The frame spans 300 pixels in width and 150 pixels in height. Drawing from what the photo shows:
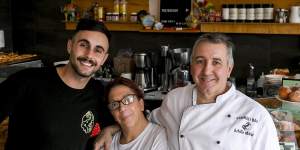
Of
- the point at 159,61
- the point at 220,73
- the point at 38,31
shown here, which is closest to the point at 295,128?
the point at 220,73

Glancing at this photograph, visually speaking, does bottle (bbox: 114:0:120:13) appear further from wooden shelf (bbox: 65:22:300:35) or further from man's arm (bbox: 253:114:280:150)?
man's arm (bbox: 253:114:280:150)

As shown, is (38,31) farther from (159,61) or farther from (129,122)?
(129,122)

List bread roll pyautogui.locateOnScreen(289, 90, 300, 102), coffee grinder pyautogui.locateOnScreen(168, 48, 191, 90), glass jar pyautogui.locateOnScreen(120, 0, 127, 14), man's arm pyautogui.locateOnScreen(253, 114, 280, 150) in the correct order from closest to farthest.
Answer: man's arm pyautogui.locateOnScreen(253, 114, 280, 150), bread roll pyautogui.locateOnScreen(289, 90, 300, 102), coffee grinder pyautogui.locateOnScreen(168, 48, 191, 90), glass jar pyautogui.locateOnScreen(120, 0, 127, 14)

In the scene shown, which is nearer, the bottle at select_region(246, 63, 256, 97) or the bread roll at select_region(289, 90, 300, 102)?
the bread roll at select_region(289, 90, 300, 102)

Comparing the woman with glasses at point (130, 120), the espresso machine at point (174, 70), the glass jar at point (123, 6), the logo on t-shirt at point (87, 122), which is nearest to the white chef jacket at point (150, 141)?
the woman with glasses at point (130, 120)

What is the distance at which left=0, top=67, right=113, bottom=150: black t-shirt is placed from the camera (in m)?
1.94

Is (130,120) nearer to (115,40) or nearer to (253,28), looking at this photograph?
(253,28)

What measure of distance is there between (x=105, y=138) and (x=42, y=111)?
35 centimetres

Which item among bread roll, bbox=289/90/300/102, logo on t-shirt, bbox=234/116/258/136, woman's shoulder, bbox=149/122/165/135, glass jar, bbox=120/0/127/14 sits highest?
glass jar, bbox=120/0/127/14

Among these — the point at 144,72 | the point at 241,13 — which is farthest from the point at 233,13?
the point at 144,72

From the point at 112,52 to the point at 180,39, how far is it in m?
0.92

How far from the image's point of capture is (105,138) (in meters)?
2.03

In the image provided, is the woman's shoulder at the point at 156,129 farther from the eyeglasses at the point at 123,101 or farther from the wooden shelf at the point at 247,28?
the wooden shelf at the point at 247,28

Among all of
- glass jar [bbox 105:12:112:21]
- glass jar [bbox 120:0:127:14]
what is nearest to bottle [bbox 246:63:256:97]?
glass jar [bbox 120:0:127:14]
